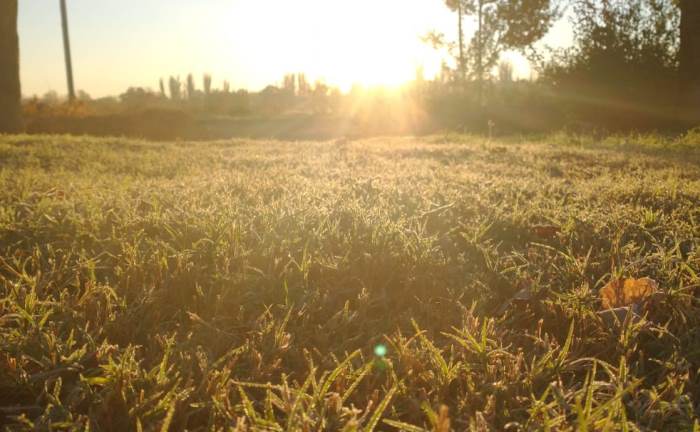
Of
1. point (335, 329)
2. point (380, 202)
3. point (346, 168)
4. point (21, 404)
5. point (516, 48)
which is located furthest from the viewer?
point (516, 48)

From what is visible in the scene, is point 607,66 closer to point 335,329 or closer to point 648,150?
point 648,150

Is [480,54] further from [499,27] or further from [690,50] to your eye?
[690,50]

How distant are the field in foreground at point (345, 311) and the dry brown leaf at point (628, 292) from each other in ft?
0.15

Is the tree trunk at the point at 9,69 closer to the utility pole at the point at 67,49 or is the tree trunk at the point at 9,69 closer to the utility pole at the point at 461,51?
the utility pole at the point at 67,49

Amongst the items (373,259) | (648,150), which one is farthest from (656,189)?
(648,150)

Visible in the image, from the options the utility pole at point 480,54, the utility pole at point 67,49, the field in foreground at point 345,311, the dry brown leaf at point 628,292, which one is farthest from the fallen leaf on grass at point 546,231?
the utility pole at point 67,49

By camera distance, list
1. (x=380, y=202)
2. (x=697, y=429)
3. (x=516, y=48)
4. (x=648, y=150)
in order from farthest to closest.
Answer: (x=516, y=48), (x=648, y=150), (x=380, y=202), (x=697, y=429)

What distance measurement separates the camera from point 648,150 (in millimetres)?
6184

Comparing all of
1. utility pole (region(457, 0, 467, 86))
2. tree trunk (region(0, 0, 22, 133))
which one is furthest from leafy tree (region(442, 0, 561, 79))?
tree trunk (region(0, 0, 22, 133))

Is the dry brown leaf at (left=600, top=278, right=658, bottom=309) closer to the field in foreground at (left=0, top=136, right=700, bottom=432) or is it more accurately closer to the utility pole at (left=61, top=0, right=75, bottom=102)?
the field in foreground at (left=0, top=136, right=700, bottom=432)

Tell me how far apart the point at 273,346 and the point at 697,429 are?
987 millimetres

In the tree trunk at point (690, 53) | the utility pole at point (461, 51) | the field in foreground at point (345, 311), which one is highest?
the utility pole at point (461, 51)

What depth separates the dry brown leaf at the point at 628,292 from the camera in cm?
157

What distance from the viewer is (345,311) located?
5.07 feet
